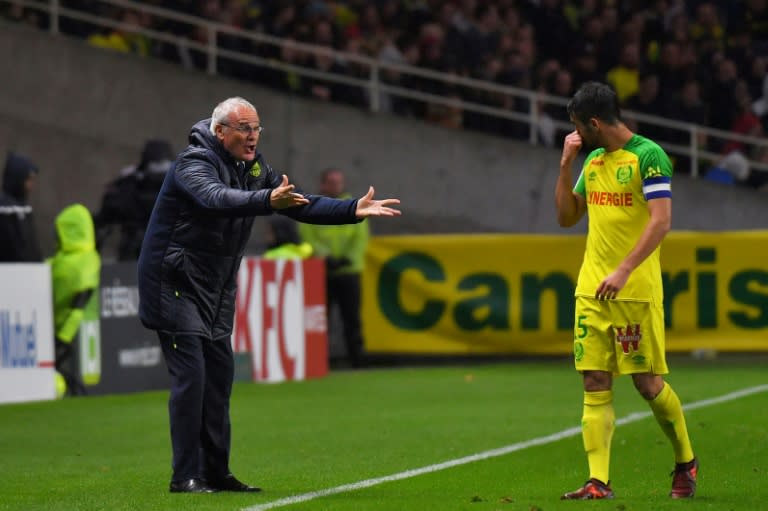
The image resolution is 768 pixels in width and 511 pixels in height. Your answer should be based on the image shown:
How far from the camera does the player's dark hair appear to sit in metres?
8.18

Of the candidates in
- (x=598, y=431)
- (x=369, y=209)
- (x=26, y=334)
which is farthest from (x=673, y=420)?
(x=26, y=334)

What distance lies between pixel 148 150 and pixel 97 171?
4214 mm

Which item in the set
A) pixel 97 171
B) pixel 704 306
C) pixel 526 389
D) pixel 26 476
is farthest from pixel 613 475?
pixel 97 171

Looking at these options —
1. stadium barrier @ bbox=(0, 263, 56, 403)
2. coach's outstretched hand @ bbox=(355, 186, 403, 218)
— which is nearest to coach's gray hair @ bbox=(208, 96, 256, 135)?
coach's outstretched hand @ bbox=(355, 186, 403, 218)

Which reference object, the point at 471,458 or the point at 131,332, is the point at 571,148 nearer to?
the point at 471,458

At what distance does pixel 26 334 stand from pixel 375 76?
28.2ft

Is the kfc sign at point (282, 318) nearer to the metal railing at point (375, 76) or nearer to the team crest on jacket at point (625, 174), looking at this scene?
the metal railing at point (375, 76)

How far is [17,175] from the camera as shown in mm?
16562

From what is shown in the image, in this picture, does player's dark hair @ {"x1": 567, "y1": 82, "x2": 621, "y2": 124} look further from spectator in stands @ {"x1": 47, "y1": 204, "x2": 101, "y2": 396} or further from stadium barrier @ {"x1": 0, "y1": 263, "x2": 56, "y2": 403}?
spectator in stands @ {"x1": 47, "y1": 204, "x2": 101, "y2": 396}

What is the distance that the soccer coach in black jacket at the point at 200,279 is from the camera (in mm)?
8578

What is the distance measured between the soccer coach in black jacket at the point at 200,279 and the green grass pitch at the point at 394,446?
314 mm

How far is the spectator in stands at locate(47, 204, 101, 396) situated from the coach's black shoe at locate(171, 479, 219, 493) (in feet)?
24.5

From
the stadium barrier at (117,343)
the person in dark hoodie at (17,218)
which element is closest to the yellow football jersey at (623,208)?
the stadium barrier at (117,343)

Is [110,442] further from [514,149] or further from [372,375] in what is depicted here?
[514,149]
